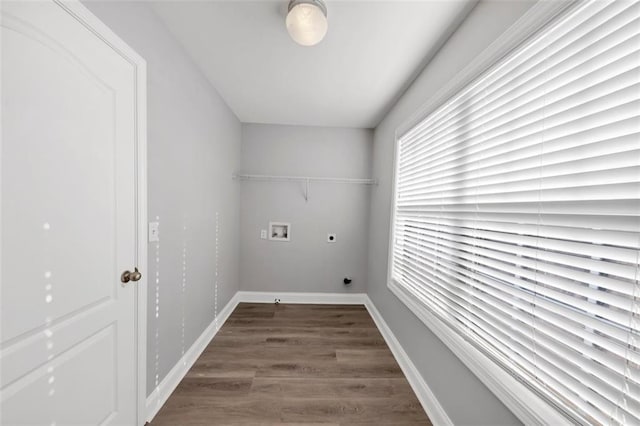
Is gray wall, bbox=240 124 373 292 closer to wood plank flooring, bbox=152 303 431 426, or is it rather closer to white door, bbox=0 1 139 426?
wood plank flooring, bbox=152 303 431 426

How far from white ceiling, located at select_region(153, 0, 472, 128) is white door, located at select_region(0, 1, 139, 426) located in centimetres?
59

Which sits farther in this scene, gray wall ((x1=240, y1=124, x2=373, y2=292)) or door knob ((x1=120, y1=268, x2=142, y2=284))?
gray wall ((x1=240, y1=124, x2=373, y2=292))

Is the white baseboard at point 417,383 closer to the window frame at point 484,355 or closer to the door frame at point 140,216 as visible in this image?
the window frame at point 484,355

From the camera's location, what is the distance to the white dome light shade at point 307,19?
3.84 feet

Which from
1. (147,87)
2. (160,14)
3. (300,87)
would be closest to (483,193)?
(300,87)

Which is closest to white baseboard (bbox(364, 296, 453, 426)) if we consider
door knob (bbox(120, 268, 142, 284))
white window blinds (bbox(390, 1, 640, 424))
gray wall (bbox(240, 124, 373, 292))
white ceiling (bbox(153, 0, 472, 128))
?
white window blinds (bbox(390, 1, 640, 424))

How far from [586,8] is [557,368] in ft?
3.81

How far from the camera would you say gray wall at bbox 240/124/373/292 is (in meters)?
3.09

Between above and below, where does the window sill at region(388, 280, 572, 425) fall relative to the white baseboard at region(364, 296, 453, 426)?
above

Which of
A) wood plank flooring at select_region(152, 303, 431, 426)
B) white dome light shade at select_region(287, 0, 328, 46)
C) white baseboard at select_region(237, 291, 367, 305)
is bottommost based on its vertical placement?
wood plank flooring at select_region(152, 303, 431, 426)

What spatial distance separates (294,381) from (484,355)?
1.32 metres

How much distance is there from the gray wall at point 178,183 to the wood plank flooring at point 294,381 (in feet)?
0.89

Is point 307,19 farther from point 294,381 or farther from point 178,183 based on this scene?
point 294,381

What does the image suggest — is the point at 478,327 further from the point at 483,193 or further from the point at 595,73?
the point at 595,73
